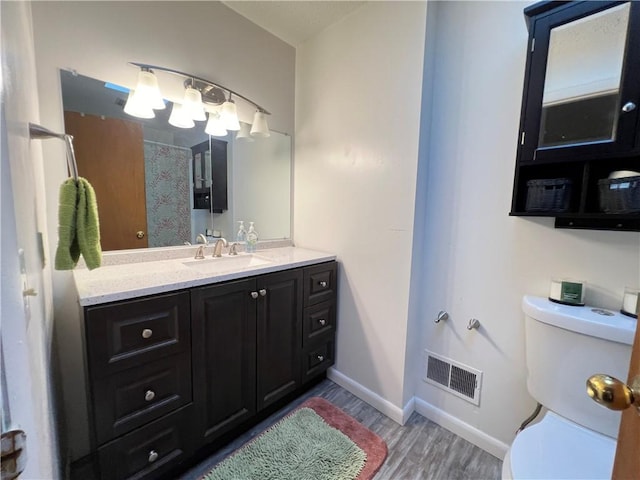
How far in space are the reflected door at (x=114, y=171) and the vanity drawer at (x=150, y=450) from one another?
85 centimetres

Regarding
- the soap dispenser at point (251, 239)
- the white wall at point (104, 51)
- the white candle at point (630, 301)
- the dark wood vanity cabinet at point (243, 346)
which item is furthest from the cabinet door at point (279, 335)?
the white candle at point (630, 301)

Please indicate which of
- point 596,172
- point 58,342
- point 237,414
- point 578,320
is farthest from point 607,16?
point 58,342

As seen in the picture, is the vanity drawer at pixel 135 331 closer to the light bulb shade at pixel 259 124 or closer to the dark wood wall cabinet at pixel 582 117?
the light bulb shade at pixel 259 124

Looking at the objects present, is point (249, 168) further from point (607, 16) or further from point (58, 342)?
point (607, 16)

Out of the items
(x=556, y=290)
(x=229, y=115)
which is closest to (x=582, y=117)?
(x=556, y=290)

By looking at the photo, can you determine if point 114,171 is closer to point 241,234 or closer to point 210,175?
point 210,175

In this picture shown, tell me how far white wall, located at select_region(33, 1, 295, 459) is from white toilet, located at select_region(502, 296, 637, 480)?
1.79 metres

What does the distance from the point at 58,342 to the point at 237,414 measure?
0.87 meters

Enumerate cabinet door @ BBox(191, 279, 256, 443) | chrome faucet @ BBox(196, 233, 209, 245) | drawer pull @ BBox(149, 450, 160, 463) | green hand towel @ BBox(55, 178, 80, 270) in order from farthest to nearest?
chrome faucet @ BBox(196, 233, 209, 245) → cabinet door @ BBox(191, 279, 256, 443) → drawer pull @ BBox(149, 450, 160, 463) → green hand towel @ BBox(55, 178, 80, 270)

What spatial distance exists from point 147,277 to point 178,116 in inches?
36.5

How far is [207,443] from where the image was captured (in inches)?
49.1

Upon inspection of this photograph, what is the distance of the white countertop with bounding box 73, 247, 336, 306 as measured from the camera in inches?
37.5

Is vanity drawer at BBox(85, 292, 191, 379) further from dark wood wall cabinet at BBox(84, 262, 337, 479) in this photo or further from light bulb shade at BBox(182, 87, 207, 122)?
light bulb shade at BBox(182, 87, 207, 122)

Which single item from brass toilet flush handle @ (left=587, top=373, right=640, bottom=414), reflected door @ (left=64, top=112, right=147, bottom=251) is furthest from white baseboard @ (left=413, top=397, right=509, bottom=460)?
reflected door @ (left=64, top=112, right=147, bottom=251)
